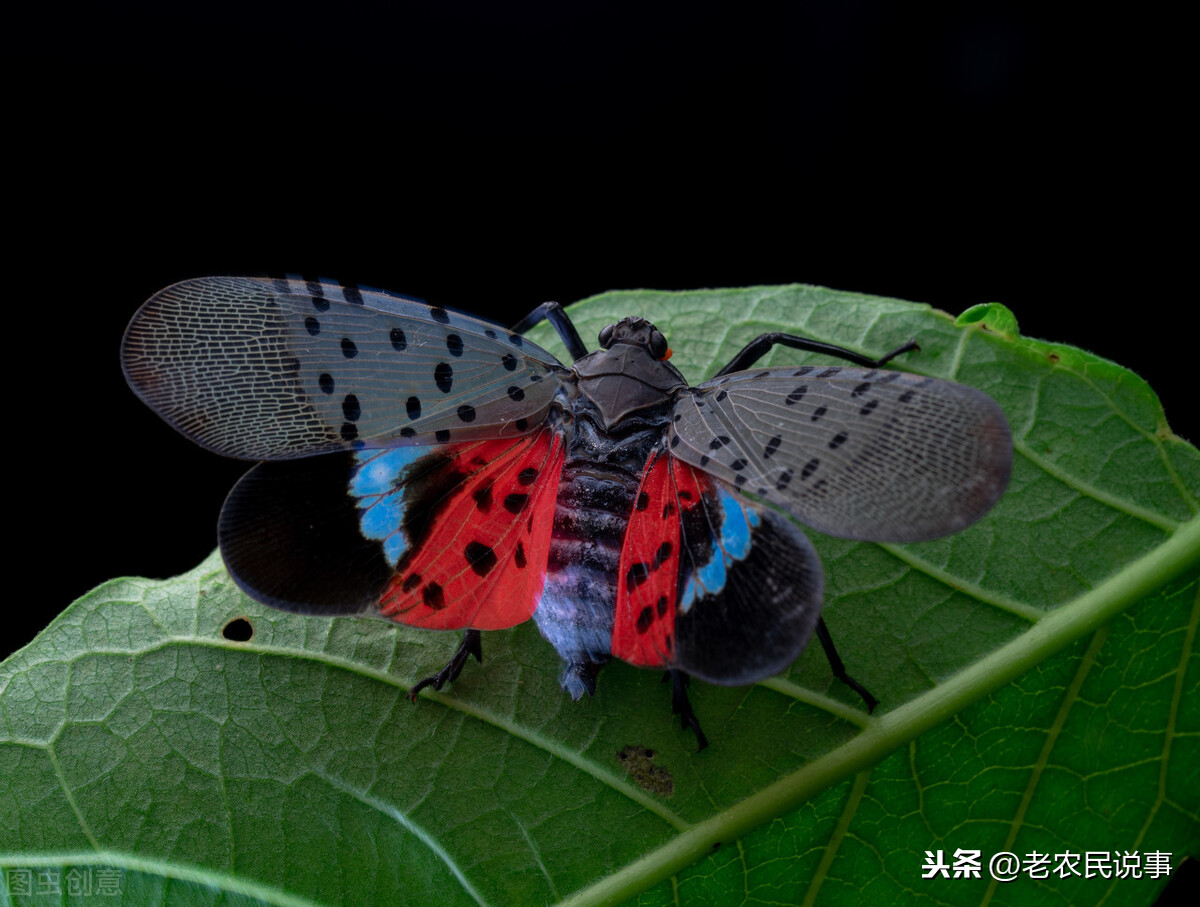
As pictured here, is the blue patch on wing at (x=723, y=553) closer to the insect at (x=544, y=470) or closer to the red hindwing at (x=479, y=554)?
the insect at (x=544, y=470)

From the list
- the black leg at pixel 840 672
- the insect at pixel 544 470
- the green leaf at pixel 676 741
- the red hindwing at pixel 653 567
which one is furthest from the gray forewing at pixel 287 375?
the black leg at pixel 840 672

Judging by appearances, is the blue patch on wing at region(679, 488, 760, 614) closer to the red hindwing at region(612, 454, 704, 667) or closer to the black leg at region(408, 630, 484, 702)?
the red hindwing at region(612, 454, 704, 667)

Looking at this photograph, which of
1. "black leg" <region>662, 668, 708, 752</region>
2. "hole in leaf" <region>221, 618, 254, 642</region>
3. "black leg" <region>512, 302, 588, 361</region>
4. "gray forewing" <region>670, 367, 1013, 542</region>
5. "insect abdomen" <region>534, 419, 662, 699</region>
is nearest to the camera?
"gray forewing" <region>670, 367, 1013, 542</region>

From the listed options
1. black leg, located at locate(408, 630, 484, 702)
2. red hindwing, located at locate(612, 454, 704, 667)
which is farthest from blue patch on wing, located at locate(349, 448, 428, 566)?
red hindwing, located at locate(612, 454, 704, 667)

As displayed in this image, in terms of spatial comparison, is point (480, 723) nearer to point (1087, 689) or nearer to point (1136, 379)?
point (1087, 689)

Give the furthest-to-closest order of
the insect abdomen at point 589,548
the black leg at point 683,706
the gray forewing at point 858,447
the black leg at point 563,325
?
the black leg at point 563,325
the black leg at point 683,706
the insect abdomen at point 589,548
the gray forewing at point 858,447

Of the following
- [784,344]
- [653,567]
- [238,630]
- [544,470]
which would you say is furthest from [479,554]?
[784,344]

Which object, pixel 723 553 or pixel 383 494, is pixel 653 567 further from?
pixel 383 494

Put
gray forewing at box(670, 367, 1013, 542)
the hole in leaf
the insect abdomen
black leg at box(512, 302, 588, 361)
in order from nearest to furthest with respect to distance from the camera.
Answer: gray forewing at box(670, 367, 1013, 542) → the insect abdomen → the hole in leaf → black leg at box(512, 302, 588, 361)
